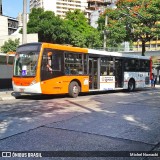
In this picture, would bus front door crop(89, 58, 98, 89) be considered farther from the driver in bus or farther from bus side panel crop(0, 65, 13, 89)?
bus side panel crop(0, 65, 13, 89)

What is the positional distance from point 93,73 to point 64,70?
290 centimetres

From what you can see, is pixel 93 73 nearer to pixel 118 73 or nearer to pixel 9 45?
pixel 118 73

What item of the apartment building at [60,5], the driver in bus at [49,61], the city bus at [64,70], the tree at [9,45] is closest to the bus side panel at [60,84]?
the city bus at [64,70]

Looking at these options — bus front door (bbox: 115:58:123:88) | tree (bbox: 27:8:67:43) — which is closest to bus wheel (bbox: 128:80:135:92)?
bus front door (bbox: 115:58:123:88)

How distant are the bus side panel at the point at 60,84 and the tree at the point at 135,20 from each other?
15.0 metres

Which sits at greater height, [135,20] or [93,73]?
[135,20]

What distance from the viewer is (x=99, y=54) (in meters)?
20.1

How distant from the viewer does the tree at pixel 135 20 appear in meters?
32.3

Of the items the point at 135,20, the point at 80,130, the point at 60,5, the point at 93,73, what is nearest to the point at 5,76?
the point at 93,73

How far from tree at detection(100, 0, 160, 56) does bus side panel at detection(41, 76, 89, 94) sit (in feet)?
49.1

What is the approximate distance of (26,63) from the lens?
645 inches

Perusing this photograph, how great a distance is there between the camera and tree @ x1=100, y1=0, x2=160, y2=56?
32.3 metres

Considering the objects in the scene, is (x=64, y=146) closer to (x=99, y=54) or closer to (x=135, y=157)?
(x=135, y=157)

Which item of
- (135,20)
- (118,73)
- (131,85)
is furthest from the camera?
(135,20)
